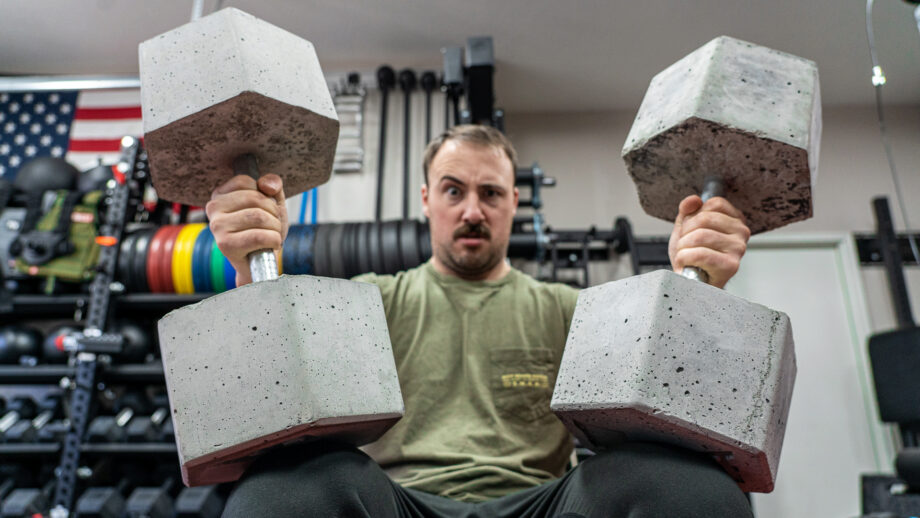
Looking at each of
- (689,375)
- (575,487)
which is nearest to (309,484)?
(575,487)

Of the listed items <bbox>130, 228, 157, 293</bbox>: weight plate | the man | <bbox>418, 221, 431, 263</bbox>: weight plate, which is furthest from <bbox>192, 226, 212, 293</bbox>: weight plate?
the man

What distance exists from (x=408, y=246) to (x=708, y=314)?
6.94ft

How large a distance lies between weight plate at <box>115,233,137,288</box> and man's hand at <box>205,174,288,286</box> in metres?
2.43

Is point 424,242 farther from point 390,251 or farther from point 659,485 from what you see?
point 659,485

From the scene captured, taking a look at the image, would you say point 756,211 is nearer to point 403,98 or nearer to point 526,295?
point 526,295

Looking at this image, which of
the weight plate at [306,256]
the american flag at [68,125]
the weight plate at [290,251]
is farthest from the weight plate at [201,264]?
the american flag at [68,125]

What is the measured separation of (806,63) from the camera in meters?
1.03

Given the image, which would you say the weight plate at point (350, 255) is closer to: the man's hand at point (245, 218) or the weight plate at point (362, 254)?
the weight plate at point (362, 254)

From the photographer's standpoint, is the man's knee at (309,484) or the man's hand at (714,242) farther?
the man's hand at (714,242)

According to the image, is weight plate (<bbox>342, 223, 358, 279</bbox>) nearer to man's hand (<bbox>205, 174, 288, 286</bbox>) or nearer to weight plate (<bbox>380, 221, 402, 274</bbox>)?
weight plate (<bbox>380, 221, 402, 274</bbox>)

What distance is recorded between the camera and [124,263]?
3.12 meters

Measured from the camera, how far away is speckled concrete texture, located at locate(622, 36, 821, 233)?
98 centimetres

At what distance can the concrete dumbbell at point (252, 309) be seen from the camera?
2.68 feet

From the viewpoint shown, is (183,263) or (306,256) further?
(183,263)
